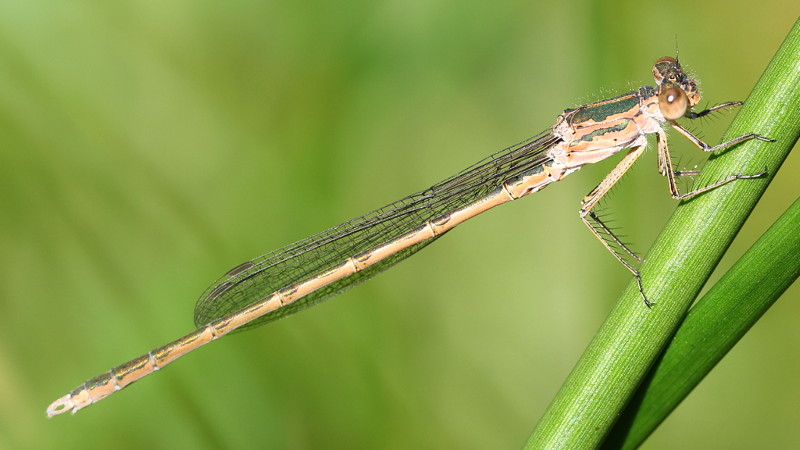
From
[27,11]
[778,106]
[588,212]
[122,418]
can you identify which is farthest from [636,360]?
[27,11]

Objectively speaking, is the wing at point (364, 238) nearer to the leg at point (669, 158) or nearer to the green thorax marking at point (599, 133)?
the green thorax marking at point (599, 133)

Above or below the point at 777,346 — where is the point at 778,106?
above

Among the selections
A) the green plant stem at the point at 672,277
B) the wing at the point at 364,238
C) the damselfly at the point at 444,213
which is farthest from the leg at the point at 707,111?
the green plant stem at the point at 672,277

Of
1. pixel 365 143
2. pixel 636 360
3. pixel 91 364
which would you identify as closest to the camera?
pixel 636 360

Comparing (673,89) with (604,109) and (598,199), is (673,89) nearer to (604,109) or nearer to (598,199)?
(604,109)

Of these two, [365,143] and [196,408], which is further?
[365,143]

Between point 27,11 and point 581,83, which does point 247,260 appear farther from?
point 581,83

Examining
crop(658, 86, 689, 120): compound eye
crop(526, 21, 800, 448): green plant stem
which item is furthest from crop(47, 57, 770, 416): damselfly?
crop(526, 21, 800, 448): green plant stem

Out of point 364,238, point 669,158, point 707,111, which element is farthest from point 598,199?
point 364,238
